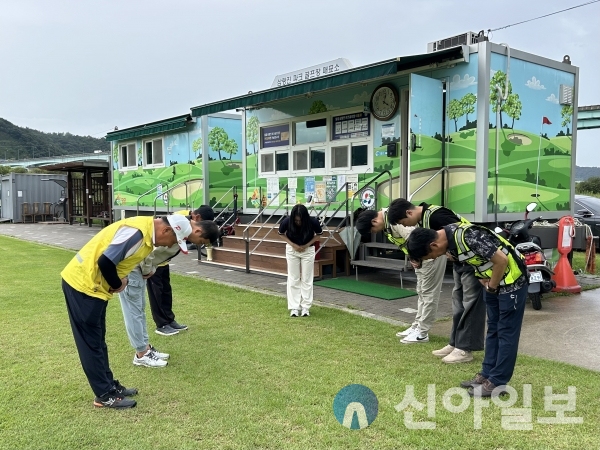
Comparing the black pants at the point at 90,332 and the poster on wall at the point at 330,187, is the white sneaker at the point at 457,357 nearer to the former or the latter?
the black pants at the point at 90,332

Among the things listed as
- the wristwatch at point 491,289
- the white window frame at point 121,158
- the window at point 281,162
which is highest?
the white window frame at point 121,158

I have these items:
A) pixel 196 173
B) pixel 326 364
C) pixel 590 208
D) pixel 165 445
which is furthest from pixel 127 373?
pixel 590 208

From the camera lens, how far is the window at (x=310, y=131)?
1037 centimetres

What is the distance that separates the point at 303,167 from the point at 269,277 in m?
2.74

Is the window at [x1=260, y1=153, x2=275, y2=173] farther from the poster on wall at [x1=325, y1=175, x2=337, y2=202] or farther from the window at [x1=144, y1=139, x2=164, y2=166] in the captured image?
the window at [x1=144, y1=139, x2=164, y2=166]

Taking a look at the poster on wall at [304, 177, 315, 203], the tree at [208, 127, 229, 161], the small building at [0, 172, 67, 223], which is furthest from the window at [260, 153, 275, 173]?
the small building at [0, 172, 67, 223]

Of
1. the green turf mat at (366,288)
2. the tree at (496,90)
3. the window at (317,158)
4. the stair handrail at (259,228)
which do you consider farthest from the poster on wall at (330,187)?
the tree at (496,90)

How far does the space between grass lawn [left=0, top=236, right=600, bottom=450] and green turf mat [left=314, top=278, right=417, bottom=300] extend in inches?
57.6

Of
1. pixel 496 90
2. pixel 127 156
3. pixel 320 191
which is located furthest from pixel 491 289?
pixel 127 156

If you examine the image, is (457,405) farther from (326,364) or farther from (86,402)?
(86,402)

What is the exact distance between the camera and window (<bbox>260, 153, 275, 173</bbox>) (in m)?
11.5

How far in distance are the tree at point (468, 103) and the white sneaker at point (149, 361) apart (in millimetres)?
5886

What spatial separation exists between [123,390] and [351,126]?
23.2 feet

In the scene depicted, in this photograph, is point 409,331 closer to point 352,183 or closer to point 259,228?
point 352,183
